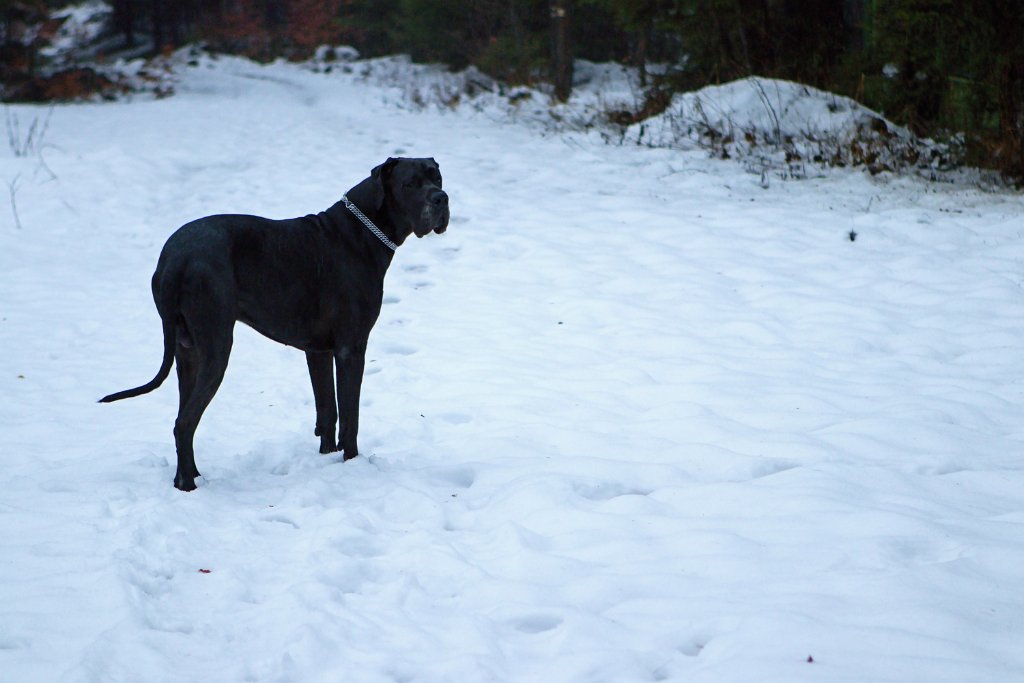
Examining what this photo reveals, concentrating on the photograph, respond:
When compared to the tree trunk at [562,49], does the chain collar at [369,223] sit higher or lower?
lower

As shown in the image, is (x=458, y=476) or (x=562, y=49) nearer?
(x=458, y=476)

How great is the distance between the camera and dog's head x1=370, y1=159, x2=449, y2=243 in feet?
15.1

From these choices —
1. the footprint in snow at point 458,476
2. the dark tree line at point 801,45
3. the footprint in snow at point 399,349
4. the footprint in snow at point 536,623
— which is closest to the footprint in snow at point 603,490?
the footprint in snow at point 458,476

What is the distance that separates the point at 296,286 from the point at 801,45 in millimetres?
10499

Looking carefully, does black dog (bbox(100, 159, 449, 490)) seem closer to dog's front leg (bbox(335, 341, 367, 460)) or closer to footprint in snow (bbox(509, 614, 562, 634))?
dog's front leg (bbox(335, 341, 367, 460))

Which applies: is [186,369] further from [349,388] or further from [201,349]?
[349,388]

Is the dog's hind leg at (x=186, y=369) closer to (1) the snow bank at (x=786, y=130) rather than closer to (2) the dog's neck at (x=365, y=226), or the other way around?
(2) the dog's neck at (x=365, y=226)

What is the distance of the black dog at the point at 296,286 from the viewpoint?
3.98m

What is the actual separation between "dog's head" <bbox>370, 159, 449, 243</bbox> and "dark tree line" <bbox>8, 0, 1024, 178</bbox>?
22.2ft

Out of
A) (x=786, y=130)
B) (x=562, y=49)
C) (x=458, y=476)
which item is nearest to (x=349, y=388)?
(x=458, y=476)

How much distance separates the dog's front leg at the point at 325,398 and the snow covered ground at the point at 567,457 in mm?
157

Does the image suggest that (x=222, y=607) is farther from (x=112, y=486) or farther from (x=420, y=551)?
(x=112, y=486)

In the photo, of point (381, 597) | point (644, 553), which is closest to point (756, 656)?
point (644, 553)

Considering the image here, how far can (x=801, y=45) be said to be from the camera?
1253cm
